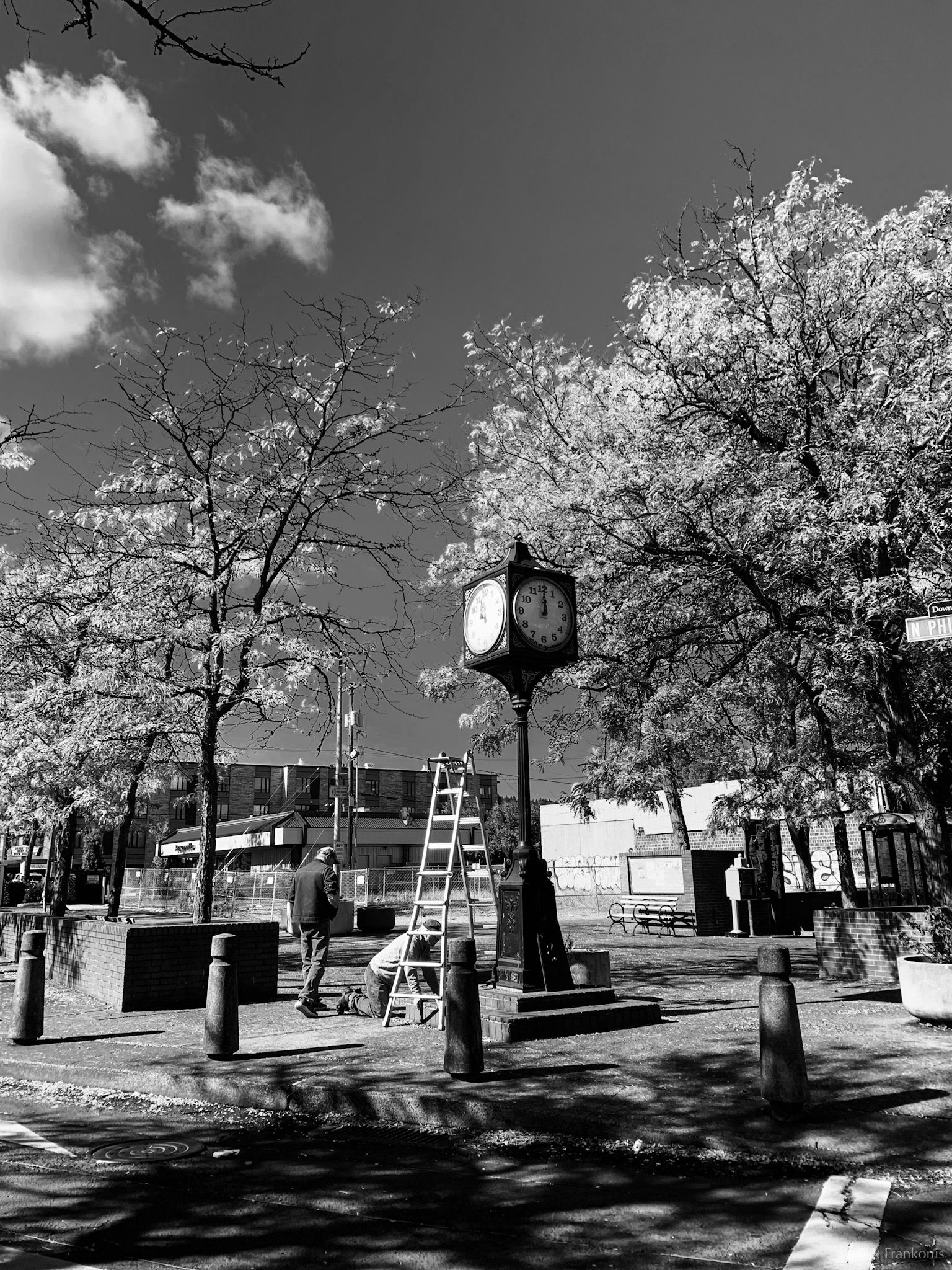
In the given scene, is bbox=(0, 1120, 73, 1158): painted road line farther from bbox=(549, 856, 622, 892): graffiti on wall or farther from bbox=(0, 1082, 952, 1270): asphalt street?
bbox=(549, 856, 622, 892): graffiti on wall

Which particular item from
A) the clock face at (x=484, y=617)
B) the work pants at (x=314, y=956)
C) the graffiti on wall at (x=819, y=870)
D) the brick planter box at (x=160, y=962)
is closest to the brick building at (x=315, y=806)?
the graffiti on wall at (x=819, y=870)

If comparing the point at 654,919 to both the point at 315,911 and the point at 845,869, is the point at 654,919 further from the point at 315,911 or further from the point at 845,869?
the point at 315,911

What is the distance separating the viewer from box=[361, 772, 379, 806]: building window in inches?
3241

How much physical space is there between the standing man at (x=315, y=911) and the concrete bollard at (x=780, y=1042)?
5.41 m

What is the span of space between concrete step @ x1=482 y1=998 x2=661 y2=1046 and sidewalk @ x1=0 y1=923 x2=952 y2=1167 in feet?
0.48

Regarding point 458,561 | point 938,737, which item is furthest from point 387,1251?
point 458,561

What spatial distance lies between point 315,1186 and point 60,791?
12.8m

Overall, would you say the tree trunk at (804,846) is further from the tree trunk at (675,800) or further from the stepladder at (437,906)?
the stepladder at (437,906)

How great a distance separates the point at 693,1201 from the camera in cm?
441

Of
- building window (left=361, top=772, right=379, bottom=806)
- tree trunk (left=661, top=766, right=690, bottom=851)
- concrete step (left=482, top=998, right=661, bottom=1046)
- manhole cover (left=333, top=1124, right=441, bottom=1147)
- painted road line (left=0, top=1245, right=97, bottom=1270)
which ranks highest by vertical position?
building window (left=361, top=772, right=379, bottom=806)

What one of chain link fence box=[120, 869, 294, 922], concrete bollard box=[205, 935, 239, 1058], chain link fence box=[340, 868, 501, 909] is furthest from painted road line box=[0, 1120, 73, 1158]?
chain link fence box=[340, 868, 501, 909]

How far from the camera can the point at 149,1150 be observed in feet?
17.9

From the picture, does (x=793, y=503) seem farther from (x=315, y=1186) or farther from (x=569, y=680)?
(x=315, y=1186)

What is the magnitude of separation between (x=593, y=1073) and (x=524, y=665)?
12.0 ft
